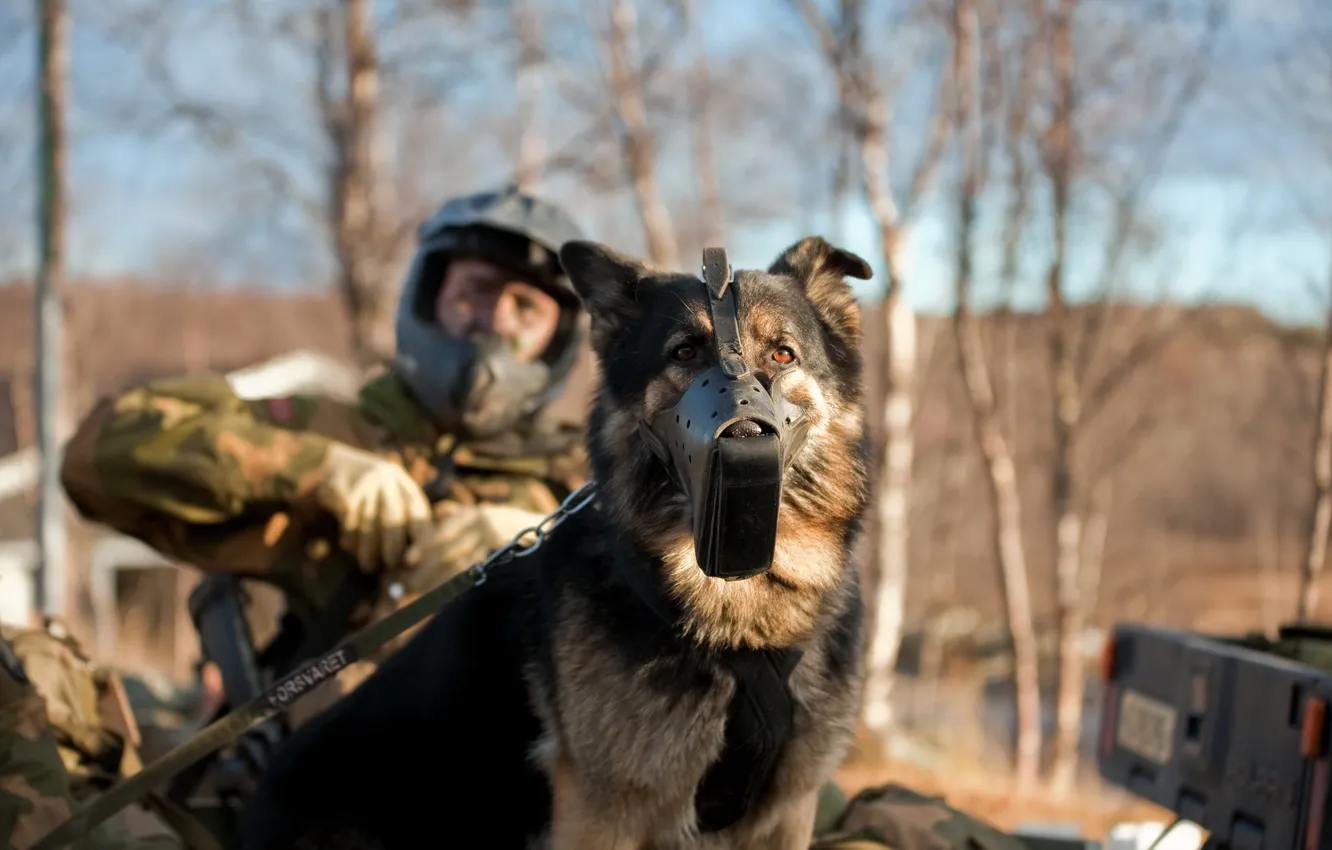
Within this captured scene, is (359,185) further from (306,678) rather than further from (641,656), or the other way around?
(641,656)

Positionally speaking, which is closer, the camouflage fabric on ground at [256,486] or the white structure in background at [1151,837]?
the white structure in background at [1151,837]

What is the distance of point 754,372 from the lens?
2299 mm

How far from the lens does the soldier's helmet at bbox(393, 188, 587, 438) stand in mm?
4148

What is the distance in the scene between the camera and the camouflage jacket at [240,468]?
3.60 m

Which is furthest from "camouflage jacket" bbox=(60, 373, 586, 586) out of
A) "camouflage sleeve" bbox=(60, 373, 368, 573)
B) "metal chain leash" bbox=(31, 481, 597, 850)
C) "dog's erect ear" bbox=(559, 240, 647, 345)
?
"dog's erect ear" bbox=(559, 240, 647, 345)

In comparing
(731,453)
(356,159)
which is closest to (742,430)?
(731,453)

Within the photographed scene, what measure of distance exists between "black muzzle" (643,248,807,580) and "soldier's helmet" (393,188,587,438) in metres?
1.94

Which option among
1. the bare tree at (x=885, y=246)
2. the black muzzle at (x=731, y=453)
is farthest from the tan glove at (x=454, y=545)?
the bare tree at (x=885, y=246)

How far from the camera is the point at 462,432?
4258 mm

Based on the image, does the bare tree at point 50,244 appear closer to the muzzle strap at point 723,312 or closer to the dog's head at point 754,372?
the dog's head at point 754,372

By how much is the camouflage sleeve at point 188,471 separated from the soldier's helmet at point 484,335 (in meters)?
0.58

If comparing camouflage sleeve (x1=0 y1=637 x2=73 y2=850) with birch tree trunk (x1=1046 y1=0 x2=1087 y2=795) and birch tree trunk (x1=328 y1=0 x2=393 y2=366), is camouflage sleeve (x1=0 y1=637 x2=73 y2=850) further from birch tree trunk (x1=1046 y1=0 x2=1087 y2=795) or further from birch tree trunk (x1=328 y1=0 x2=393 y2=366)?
birch tree trunk (x1=1046 y1=0 x2=1087 y2=795)

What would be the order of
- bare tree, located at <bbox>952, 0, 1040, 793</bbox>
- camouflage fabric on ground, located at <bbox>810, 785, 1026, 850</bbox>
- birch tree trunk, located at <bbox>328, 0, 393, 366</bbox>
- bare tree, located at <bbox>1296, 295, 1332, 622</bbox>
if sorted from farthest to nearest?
birch tree trunk, located at <bbox>328, 0, 393, 366</bbox>, bare tree, located at <bbox>952, 0, 1040, 793</bbox>, bare tree, located at <bbox>1296, 295, 1332, 622</bbox>, camouflage fabric on ground, located at <bbox>810, 785, 1026, 850</bbox>

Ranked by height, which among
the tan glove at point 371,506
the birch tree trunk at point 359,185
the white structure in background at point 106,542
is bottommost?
the white structure in background at point 106,542
